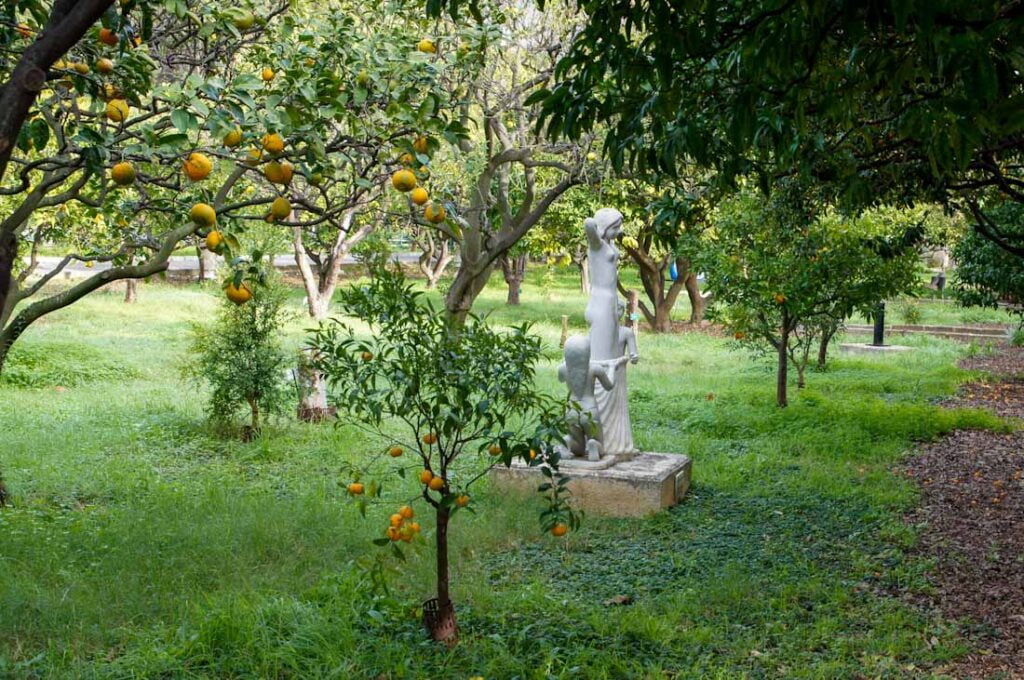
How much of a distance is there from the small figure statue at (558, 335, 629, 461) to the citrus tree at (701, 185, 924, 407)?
464 centimetres

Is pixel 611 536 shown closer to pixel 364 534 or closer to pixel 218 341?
pixel 364 534

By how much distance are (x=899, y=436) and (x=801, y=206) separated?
2.97 metres

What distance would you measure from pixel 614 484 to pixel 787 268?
555 centimetres

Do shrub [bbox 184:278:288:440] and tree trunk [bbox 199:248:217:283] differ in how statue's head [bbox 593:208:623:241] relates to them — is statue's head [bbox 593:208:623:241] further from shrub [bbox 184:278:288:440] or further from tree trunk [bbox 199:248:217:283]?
tree trunk [bbox 199:248:217:283]

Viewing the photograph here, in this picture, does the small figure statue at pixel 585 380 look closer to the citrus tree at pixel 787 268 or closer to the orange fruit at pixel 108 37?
the citrus tree at pixel 787 268

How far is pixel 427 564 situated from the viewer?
6.18 m

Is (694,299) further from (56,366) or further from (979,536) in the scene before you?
(979,536)

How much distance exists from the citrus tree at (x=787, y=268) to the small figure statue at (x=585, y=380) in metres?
4.64

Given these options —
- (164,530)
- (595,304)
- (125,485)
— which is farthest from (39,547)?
(595,304)

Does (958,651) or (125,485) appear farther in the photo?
(125,485)

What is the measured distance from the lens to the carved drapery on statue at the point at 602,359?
8176mm

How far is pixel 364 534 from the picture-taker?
6.70 meters

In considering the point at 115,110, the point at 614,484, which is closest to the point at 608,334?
the point at 614,484

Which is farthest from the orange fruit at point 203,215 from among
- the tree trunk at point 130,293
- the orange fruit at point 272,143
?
the tree trunk at point 130,293
